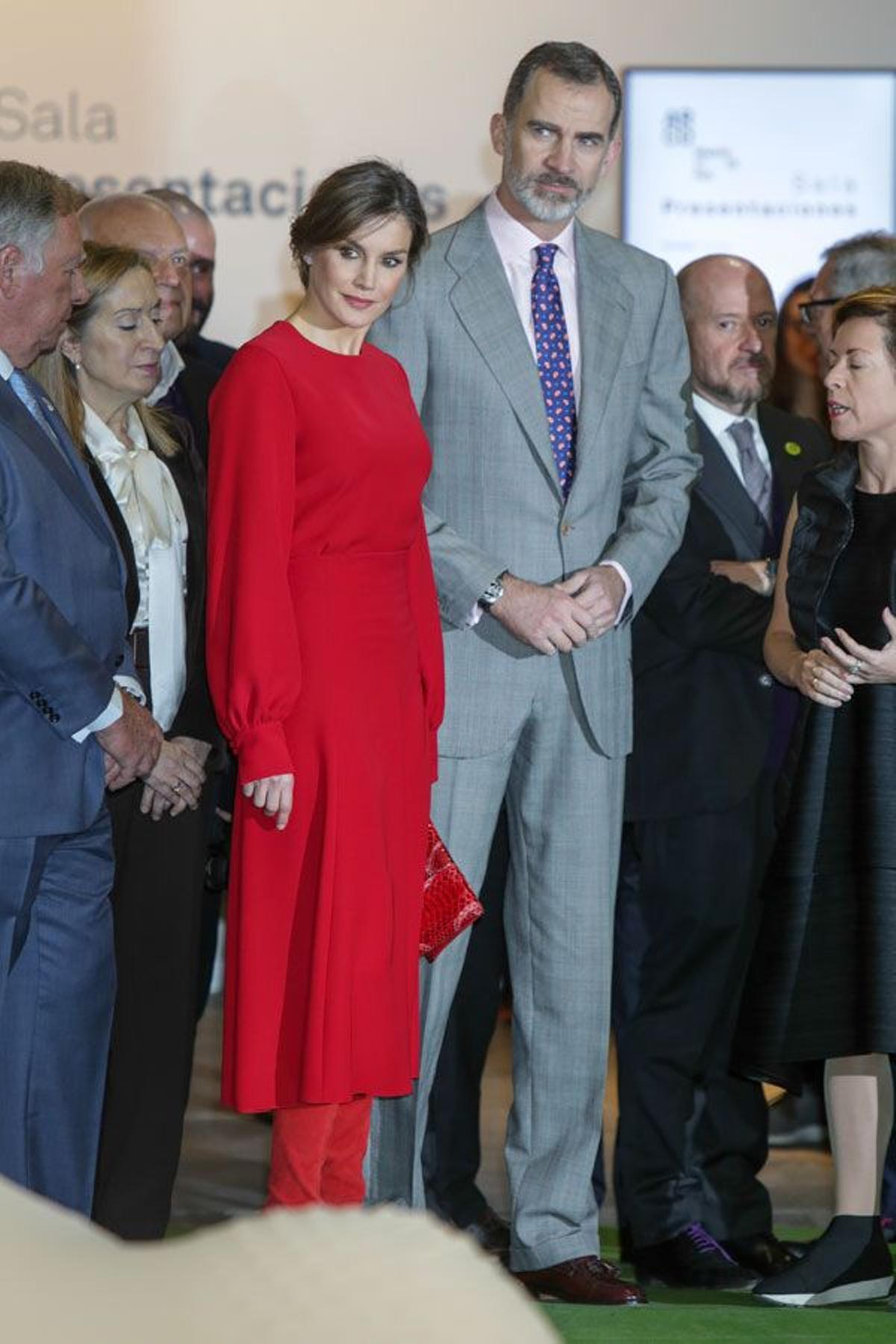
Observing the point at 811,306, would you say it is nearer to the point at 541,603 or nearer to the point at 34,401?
the point at 541,603

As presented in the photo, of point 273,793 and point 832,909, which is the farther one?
point 832,909

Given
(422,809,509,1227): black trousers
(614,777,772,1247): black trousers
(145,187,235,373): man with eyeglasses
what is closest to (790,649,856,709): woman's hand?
(614,777,772,1247): black trousers

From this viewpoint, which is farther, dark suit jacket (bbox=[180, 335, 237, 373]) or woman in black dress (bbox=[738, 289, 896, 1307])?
dark suit jacket (bbox=[180, 335, 237, 373])

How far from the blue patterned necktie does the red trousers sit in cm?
116

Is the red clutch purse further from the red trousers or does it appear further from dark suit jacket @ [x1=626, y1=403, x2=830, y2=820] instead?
dark suit jacket @ [x1=626, y1=403, x2=830, y2=820]

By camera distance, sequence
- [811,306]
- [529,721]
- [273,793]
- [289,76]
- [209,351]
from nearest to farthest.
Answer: [273,793], [529,721], [811,306], [209,351], [289,76]

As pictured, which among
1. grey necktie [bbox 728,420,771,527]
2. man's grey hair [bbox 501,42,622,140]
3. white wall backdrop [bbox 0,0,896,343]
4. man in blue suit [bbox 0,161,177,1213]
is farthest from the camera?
white wall backdrop [bbox 0,0,896,343]

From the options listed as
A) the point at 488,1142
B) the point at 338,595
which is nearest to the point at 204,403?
the point at 338,595

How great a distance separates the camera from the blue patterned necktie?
3688 mm

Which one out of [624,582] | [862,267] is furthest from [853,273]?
[624,582]

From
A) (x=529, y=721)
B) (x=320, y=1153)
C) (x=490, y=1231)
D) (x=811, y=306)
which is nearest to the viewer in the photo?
(x=320, y=1153)

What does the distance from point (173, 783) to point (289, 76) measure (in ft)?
14.2

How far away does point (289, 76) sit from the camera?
704 cm

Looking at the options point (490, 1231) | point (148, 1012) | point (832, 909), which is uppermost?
point (832, 909)
